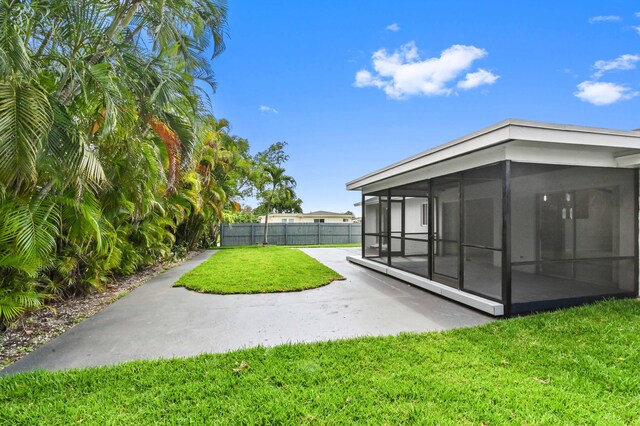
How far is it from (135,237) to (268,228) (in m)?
10.9

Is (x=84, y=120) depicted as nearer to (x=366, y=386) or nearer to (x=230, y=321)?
(x=230, y=321)

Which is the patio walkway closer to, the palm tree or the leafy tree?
the leafy tree

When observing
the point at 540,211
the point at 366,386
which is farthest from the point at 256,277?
the point at 540,211

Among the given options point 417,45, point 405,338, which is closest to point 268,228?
point 417,45

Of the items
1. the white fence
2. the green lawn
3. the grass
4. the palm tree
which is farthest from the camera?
the white fence

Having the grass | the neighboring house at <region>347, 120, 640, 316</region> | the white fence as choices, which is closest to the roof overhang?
the neighboring house at <region>347, 120, 640, 316</region>

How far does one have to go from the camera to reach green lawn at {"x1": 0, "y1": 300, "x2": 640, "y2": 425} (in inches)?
85.9

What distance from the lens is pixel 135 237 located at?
7.79 m

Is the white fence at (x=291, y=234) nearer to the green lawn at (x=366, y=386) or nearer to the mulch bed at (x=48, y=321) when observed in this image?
the mulch bed at (x=48, y=321)

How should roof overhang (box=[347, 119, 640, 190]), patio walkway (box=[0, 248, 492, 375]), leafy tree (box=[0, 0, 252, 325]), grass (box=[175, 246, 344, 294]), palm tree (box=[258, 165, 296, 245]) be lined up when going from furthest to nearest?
palm tree (box=[258, 165, 296, 245]) < grass (box=[175, 246, 344, 294]) < roof overhang (box=[347, 119, 640, 190]) < patio walkway (box=[0, 248, 492, 375]) < leafy tree (box=[0, 0, 252, 325])

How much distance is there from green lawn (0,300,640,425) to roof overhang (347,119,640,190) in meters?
2.48

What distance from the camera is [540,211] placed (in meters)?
6.70

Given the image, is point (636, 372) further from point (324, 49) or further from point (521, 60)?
point (324, 49)

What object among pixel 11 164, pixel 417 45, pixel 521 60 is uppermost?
pixel 417 45
